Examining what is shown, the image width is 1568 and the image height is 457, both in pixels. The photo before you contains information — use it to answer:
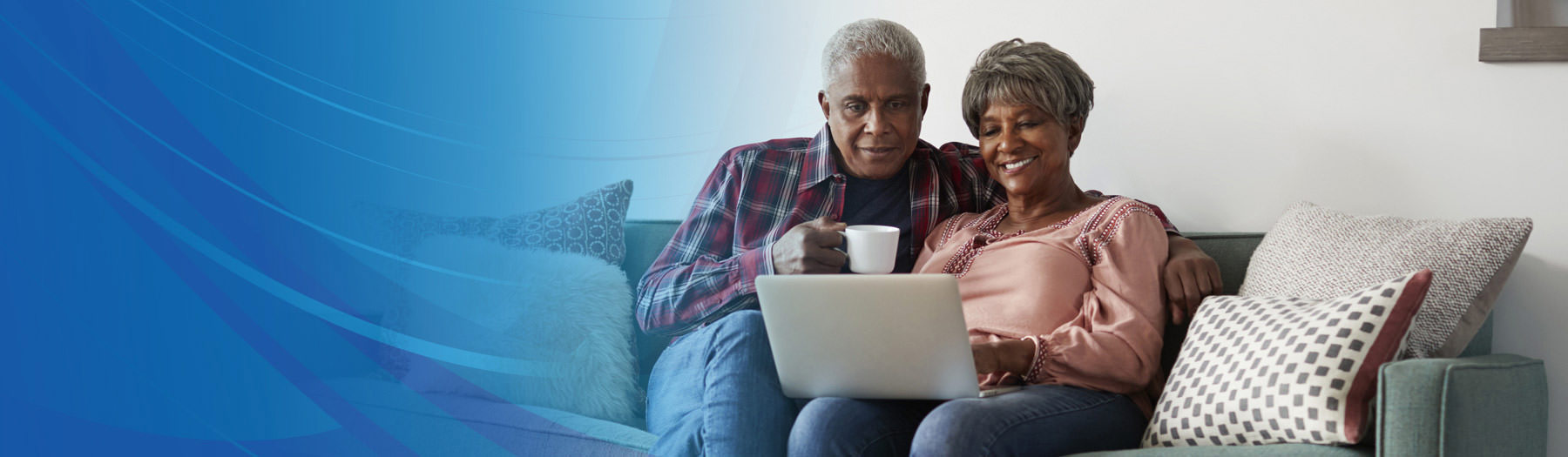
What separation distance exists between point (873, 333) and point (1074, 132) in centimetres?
64

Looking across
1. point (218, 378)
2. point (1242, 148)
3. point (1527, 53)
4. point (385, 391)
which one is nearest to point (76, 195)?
point (218, 378)

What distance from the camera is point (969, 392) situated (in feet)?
4.55

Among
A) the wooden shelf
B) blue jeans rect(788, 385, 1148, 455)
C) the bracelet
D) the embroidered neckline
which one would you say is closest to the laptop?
blue jeans rect(788, 385, 1148, 455)

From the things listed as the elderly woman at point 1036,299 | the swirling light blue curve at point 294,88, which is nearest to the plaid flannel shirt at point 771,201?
the elderly woman at point 1036,299

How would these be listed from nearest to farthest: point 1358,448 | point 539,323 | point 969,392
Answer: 1. point 1358,448
2. point 969,392
3. point 539,323

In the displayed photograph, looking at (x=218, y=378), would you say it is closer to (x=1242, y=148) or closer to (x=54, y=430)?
→ (x=54, y=430)

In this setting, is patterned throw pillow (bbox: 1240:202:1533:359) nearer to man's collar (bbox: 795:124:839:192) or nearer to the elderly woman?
the elderly woman

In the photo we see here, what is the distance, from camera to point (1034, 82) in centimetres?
171

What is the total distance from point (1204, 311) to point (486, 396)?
4.77 ft

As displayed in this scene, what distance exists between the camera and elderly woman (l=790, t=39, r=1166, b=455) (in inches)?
54.8

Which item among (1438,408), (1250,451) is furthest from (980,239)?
(1438,408)

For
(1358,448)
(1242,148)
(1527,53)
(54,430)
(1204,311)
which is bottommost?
(54,430)

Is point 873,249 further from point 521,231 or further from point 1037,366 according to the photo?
point 521,231

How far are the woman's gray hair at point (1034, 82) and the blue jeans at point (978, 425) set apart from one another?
48cm
